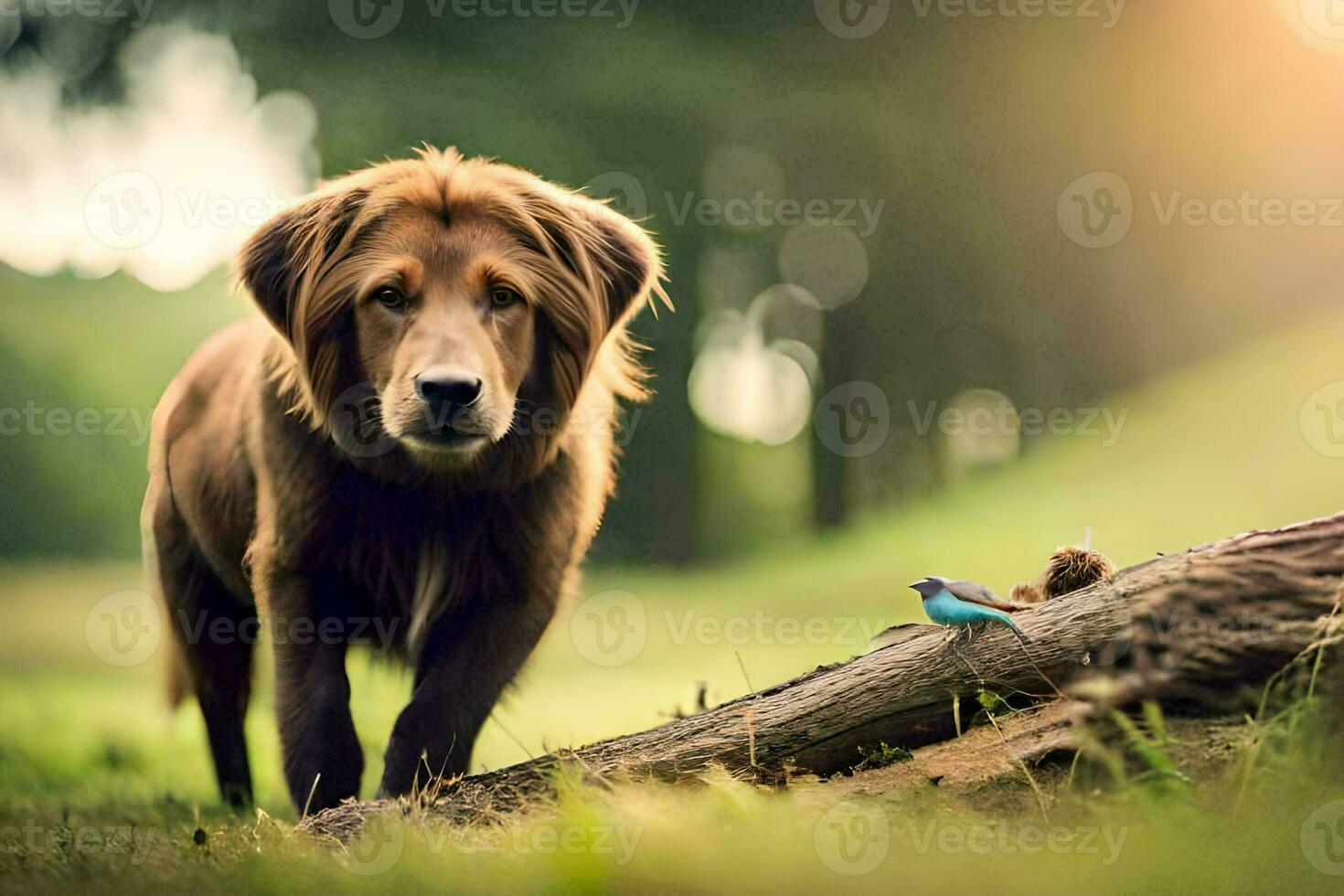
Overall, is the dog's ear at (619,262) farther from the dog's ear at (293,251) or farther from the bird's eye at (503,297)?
the dog's ear at (293,251)

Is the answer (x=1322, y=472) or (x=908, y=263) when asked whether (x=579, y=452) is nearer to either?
(x=1322, y=472)

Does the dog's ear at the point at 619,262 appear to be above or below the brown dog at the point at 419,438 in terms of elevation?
above

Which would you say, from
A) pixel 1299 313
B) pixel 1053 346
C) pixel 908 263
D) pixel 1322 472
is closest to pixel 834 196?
pixel 908 263

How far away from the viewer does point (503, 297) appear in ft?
13.3

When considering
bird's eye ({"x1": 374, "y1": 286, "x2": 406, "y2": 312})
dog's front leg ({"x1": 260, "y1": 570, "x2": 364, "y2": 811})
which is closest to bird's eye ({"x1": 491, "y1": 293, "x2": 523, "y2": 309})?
bird's eye ({"x1": 374, "y1": 286, "x2": 406, "y2": 312})

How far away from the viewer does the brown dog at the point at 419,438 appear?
399cm

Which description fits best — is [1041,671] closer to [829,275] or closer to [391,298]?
[391,298]

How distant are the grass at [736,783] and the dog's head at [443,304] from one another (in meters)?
1.06

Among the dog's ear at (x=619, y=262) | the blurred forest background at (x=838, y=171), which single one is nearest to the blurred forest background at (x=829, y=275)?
the blurred forest background at (x=838, y=171)

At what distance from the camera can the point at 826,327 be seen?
1218cm

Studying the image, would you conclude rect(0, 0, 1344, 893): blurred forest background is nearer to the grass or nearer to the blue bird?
the grass

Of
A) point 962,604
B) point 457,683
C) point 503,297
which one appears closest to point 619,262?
point 503,297

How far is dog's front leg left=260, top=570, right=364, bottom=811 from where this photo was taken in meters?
4.04

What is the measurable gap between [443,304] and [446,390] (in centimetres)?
38
